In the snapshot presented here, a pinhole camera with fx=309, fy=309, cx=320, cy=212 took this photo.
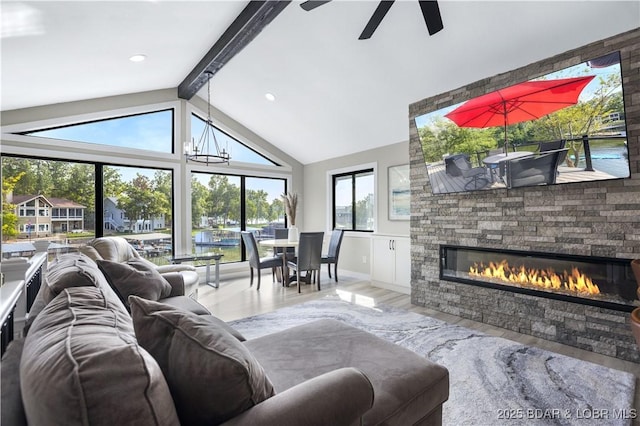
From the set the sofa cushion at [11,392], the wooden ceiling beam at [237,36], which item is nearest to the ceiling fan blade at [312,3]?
the wooden ceiling beam at [237,36]

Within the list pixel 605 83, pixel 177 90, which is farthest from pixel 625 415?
pixel 177 90

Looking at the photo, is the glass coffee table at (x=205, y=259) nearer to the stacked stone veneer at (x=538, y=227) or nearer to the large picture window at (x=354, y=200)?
the large picture window at (x=354, y=200)

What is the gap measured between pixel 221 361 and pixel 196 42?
3914mm

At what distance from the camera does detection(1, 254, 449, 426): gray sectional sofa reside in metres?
0.65

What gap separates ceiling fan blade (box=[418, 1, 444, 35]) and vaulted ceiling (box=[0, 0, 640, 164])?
0.80 m

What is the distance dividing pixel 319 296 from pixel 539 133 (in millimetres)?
3243

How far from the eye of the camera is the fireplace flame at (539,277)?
280 centimetres

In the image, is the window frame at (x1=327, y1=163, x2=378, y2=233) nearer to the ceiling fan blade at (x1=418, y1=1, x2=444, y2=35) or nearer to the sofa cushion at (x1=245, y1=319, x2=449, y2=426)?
the ceiling fan blade at (x1=418, y1=1, x2=444, y2=35)

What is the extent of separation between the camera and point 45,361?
27.5 inches

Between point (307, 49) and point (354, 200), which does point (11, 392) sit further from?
point (354, 200)

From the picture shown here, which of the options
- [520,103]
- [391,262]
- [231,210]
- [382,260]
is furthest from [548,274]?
[231,210]

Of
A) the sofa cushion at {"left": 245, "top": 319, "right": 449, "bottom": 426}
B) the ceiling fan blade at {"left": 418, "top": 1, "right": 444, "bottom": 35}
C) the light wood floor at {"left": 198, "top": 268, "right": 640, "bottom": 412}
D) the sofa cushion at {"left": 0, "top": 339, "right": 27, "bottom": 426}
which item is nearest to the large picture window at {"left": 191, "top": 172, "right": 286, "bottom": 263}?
the light wood floor at {"left": 198, "top": 268, "right": 640, "bottom": 412}

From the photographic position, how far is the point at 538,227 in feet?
9.86

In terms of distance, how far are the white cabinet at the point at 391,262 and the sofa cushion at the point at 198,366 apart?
3869 millimetres
